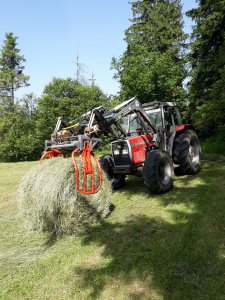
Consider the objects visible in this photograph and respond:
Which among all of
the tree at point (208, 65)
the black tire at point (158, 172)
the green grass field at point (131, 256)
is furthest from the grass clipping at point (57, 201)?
the tree at point (208, 65)

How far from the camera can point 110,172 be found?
7.94 m

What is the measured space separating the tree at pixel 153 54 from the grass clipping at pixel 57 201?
1604cm

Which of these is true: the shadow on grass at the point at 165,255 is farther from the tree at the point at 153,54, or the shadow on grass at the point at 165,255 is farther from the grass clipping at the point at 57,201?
the tree at the point at 153,54

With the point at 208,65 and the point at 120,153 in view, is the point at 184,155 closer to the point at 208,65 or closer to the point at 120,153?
the point at 120,153

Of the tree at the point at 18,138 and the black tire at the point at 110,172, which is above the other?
the tree at the point at 18,138

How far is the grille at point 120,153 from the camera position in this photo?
7.31 meters

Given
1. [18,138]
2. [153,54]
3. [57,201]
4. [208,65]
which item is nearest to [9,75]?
[18,138]

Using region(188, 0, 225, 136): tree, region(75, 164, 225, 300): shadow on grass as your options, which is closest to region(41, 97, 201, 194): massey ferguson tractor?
region(75, 164, 225, 300): shadow on grass

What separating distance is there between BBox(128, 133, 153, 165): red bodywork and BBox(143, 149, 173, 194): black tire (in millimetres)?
534

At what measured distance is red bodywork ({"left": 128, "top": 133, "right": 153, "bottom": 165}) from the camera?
23.9ft

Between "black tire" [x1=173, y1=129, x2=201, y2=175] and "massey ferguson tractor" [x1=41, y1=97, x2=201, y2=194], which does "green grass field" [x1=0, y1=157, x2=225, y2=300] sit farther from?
"black tire" [x1=173, y1=129, x2=201, y2=175]

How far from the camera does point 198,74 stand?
15266mm

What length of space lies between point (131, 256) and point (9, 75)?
3017cm

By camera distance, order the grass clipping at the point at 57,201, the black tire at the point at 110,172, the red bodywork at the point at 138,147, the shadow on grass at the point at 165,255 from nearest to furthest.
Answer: the shadow on grass at the point at 165,255 < the grass clipping at the point at 57,201 < the red bodywork at the point at 138,147 < the black tire at the point at 110,172
